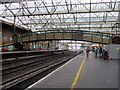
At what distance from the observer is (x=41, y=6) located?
4228 cm

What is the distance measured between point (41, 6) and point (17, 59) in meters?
22.6

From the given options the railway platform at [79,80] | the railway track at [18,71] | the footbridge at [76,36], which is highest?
the footbridge at [76,36]

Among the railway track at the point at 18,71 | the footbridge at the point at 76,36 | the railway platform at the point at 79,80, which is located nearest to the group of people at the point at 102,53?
the footbridge at the point at 76,36

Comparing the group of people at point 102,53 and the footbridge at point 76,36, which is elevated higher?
the footbridge at point 76,36

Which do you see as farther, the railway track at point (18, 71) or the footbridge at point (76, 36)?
the footbridge at point (76, 36)

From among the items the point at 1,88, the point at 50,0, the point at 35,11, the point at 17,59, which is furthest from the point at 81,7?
the point at 1,88

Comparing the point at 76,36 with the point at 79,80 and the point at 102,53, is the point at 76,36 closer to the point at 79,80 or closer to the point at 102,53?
the point at 102,53

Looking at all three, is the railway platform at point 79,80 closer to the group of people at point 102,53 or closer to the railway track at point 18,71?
the railway track at point 18,71

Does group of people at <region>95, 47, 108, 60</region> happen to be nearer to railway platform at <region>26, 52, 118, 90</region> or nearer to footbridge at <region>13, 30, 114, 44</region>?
footbridge at <region>13, 30, 114, 44</region>

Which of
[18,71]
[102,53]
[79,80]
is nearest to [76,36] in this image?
[102,53]

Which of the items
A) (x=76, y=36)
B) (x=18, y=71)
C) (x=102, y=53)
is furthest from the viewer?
(x=76, y=36)

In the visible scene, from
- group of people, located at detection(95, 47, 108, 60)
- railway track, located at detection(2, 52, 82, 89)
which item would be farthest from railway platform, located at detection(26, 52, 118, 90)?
group of people, located at detection(95, 47, 108, 60)

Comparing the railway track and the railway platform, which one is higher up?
the railway platform

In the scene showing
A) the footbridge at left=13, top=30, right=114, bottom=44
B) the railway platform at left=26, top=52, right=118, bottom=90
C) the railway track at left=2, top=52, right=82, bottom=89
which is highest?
the footbridge at left=13, top=30, right=114, bottom=44
